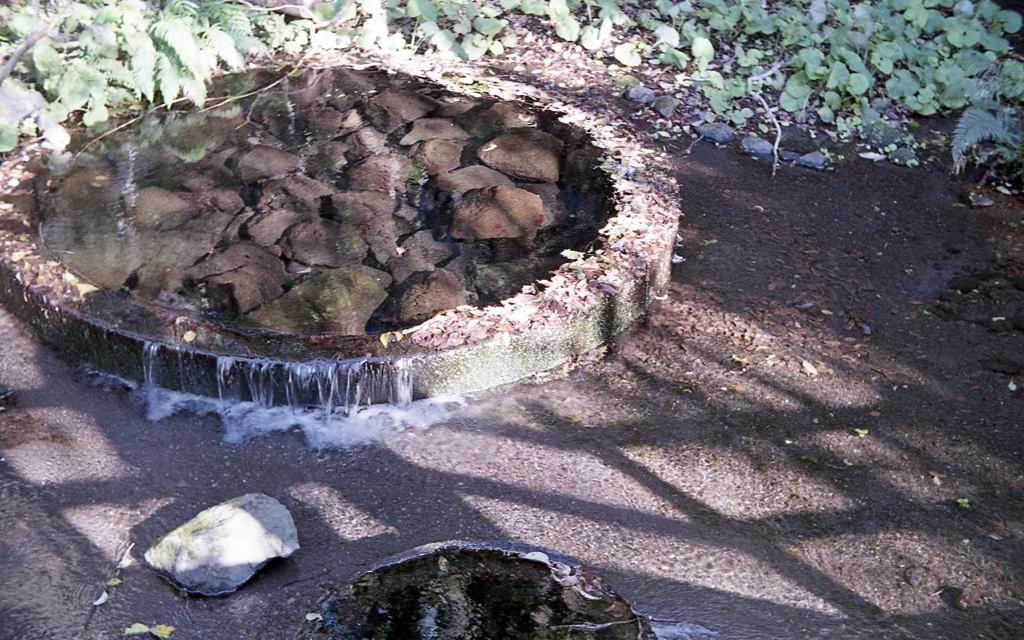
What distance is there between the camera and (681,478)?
397cm

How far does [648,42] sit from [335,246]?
14.8 ft

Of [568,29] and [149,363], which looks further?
[568,29]

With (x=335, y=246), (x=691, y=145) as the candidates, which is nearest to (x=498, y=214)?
(x=335, y=246)

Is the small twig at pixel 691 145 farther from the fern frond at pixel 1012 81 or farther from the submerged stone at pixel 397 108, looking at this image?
the fern frond at pixel 1012 81

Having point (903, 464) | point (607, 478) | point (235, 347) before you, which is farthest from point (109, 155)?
point (903, 464)

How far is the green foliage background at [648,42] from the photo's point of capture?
260 inches

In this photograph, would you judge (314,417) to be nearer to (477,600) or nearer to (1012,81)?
(477,600)

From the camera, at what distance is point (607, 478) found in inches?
157

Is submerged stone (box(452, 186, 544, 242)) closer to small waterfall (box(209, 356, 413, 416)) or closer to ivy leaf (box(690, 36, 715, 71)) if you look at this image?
small waterfall (box(209, 356, 413, 416))

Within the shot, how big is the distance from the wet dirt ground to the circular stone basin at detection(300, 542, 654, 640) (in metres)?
0.09

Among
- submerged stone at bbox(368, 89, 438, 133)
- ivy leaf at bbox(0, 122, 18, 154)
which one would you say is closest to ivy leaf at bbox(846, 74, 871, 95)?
submerged stone at bbox(368, 89, 438, 133)

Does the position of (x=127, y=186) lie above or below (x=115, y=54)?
below

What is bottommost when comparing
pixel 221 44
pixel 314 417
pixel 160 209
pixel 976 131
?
pixel 314 417

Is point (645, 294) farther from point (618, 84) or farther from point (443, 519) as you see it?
point (618, 84)
